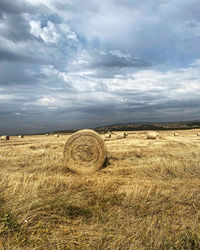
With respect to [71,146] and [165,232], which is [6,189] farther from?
[71,146]

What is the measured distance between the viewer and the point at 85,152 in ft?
32.3

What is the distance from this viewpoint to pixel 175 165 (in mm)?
8141

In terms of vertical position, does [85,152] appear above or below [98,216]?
above

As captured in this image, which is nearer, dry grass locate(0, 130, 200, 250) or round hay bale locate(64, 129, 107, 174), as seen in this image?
dry grass locate(0, 130, 200, 250)

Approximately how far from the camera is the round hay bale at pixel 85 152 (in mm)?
9477

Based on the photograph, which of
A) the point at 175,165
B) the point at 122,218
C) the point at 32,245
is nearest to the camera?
the point at 32,245

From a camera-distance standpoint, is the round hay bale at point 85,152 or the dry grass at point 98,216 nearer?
the dry grass at point 98,216

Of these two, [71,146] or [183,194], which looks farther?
[71,146]

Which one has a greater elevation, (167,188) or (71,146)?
(71,146)

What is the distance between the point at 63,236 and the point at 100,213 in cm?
87

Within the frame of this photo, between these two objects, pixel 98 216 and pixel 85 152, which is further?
pixel 85 152

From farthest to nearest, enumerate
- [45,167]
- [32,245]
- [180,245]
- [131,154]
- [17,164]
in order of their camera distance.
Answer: [131,154]
[17,164]
[45,167]
[32,245]
[180,245]

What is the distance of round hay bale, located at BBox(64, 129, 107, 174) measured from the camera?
9.48 m

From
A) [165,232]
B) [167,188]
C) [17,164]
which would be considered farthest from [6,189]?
[17,164]
